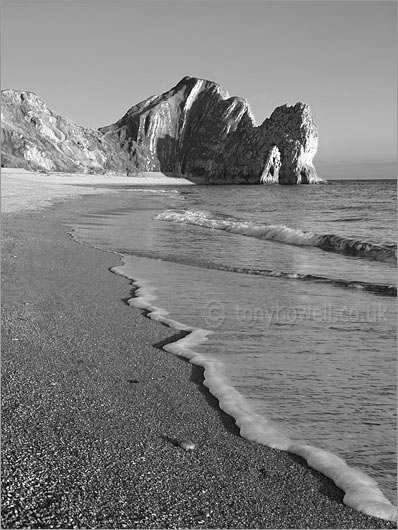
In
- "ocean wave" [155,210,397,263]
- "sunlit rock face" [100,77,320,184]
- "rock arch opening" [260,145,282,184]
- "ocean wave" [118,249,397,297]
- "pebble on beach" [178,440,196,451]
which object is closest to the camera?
"pebble on beach" [178,440,196,451]

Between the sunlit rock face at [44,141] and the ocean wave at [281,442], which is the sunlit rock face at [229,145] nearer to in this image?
the sunlit rock face at [44,141]

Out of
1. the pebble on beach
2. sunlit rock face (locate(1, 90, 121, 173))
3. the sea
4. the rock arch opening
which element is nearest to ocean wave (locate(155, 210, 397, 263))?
the sea

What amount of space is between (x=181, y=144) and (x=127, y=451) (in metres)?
200

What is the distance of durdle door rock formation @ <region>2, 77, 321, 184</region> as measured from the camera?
130m

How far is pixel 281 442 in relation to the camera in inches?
120

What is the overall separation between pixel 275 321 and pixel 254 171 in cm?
14687

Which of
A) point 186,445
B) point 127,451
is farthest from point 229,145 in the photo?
point 127,451

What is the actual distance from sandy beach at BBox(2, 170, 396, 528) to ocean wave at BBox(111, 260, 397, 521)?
0.05 metres

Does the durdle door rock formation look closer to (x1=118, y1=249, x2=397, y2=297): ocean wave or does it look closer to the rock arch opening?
the rock arch opening

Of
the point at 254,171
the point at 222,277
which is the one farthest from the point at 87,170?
the point at 222,277

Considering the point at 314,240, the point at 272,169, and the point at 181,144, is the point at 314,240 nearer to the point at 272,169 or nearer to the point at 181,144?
the point at 272,169

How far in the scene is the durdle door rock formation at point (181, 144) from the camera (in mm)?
130500

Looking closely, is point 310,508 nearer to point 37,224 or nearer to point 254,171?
point 37,224

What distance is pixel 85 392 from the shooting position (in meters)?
3.64
